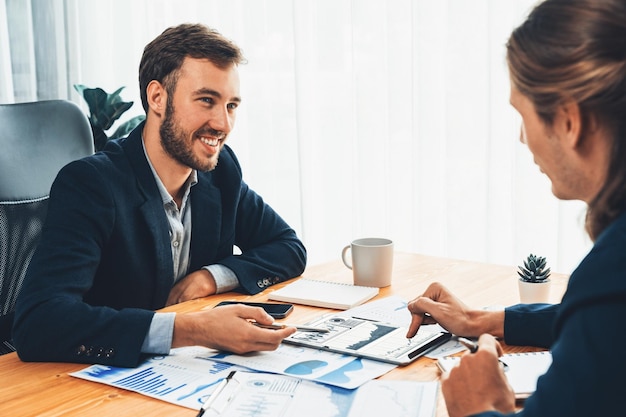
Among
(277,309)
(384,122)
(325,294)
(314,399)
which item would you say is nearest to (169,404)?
(314,399)

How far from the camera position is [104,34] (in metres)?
3.71

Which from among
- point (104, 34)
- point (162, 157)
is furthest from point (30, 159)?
point (104, 34)

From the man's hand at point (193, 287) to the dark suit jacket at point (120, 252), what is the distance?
Answer: 3cm

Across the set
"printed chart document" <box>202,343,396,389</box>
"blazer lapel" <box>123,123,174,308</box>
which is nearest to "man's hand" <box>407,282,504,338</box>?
"printed chart document" <box>202,343,396,389</box>

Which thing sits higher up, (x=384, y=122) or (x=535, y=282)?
(x=384, y=122)

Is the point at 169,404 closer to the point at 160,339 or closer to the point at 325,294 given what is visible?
the point at 160,339

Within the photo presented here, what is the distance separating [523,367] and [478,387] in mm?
237

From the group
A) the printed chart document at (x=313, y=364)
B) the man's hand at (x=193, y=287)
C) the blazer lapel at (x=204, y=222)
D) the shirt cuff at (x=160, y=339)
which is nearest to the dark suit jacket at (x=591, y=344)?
the printed chart document at (x=313, y=364)

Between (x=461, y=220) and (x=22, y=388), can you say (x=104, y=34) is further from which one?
(x=22, y=388)

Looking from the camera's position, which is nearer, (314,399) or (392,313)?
(314,399)

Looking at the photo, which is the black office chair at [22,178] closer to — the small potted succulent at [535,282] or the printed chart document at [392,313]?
the printed chart document at [392,313]

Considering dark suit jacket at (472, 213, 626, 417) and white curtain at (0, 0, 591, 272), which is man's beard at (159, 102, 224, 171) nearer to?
white curtain at (0, 0, 591, 272)

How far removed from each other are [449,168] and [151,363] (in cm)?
162

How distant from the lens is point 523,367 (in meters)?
1.17
